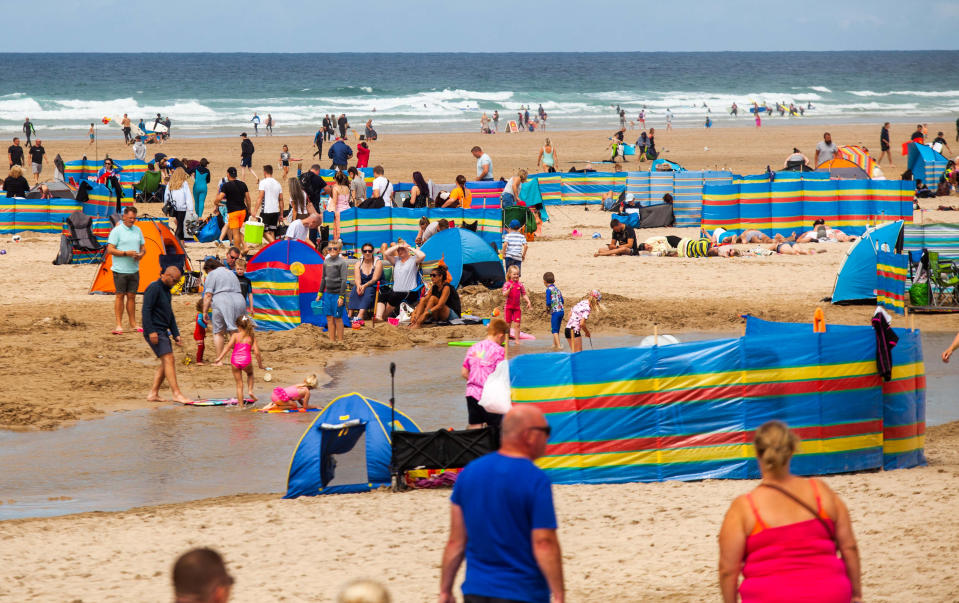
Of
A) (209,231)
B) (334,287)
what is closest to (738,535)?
(334,287)

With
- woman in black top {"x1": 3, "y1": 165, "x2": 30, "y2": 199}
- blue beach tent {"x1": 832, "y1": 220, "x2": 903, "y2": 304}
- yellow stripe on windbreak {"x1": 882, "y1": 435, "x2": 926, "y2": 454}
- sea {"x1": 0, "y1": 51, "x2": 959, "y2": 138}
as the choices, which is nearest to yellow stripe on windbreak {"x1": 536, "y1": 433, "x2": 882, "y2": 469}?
yellow stripe on windbreak {"x1": 882, "y1": 435, "x2": 926, "y2": 454}

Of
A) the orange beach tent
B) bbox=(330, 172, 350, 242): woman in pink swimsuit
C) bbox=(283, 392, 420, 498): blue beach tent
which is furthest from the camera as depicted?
bbox=(330, 172, 350, 242): woman in pink swimsuit

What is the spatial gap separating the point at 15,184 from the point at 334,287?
12.3 m

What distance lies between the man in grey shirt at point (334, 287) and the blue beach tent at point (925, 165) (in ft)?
66.6

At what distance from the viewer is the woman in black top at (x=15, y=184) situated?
23047mm

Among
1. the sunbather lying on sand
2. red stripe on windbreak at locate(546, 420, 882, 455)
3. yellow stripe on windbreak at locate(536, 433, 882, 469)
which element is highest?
the sunbather lying on sand

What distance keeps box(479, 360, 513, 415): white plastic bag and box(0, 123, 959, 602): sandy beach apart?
2.59 feet

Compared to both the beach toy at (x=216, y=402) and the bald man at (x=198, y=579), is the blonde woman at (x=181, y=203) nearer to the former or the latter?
the beach toy at (x=216, y=402)

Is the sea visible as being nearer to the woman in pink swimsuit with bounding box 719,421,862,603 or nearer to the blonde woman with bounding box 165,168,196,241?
the blonde woman with bounding box 165,168,196,241

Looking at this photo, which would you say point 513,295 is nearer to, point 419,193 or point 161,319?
point 161,319

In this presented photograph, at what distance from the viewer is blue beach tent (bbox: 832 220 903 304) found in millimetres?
15812

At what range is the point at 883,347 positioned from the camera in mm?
8438

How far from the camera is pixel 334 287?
14148mm

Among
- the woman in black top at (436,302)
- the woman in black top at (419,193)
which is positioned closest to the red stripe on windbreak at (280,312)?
the woman in black top at (436,302)
